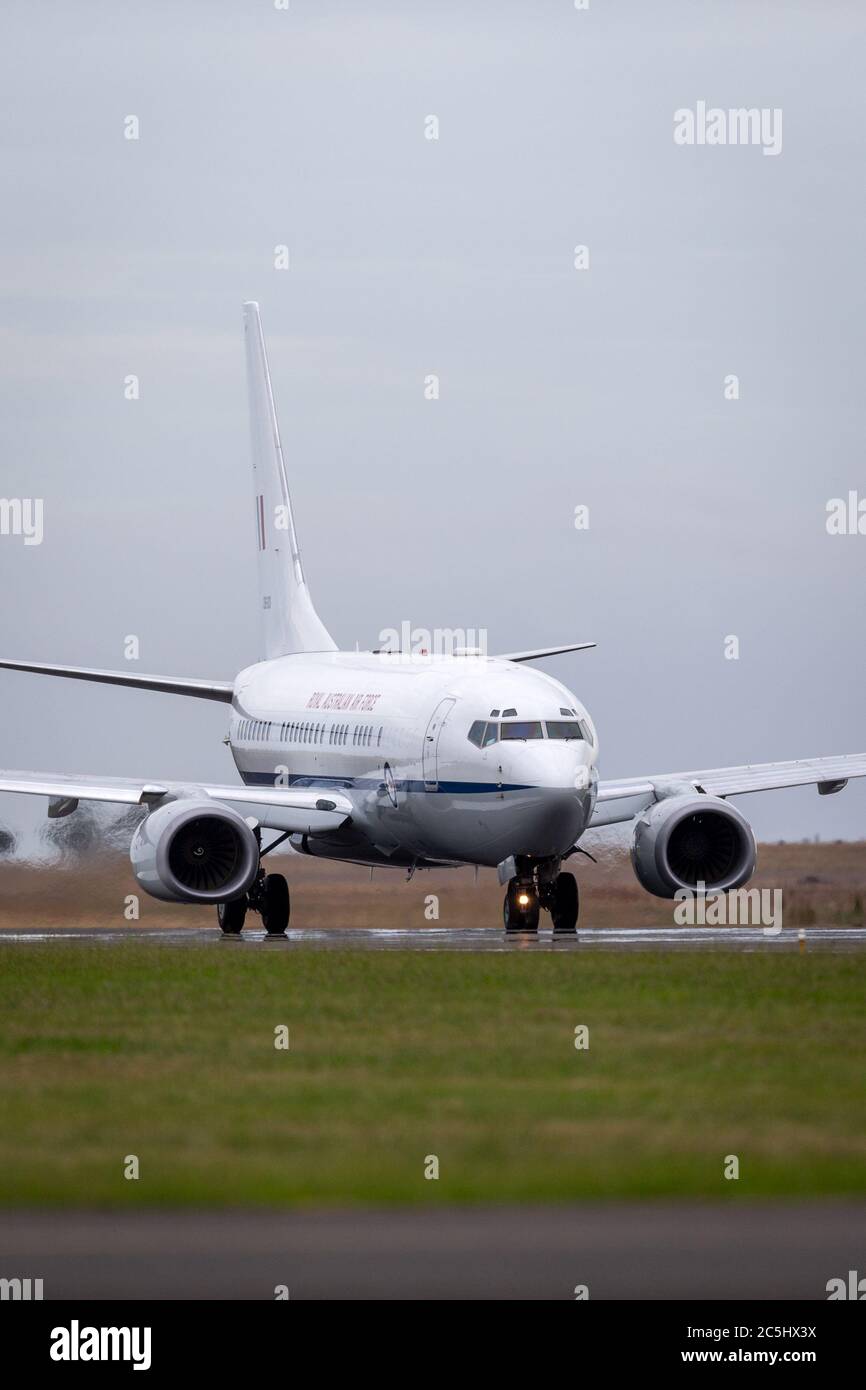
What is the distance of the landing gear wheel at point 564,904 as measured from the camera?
127 feet

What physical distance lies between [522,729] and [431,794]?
2223mm

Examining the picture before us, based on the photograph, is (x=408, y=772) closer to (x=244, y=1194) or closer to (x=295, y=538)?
(x=295, y=538)

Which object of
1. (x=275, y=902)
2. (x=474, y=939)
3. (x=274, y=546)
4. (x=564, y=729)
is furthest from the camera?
(x=274, y=546)

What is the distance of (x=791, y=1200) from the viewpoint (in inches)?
533

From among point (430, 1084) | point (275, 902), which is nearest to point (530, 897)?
point (275, 902)

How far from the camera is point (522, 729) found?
36125mm

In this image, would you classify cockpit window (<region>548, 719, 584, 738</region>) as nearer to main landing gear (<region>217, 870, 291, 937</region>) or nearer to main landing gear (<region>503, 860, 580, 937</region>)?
main landing gear (<region>503, 860, 580, 937</region>)

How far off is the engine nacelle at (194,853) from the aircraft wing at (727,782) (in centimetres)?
603

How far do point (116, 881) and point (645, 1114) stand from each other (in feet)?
91.3

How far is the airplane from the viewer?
1421 inches

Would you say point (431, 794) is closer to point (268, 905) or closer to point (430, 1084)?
point (268, 905)

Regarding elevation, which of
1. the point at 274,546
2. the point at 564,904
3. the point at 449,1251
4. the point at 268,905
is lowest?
the point at 449,1251

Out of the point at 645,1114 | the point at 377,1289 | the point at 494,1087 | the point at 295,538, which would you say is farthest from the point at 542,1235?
the point at 295,538

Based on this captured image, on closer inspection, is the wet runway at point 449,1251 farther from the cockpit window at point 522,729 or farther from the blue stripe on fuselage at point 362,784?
the cockpit window at point 522,729
